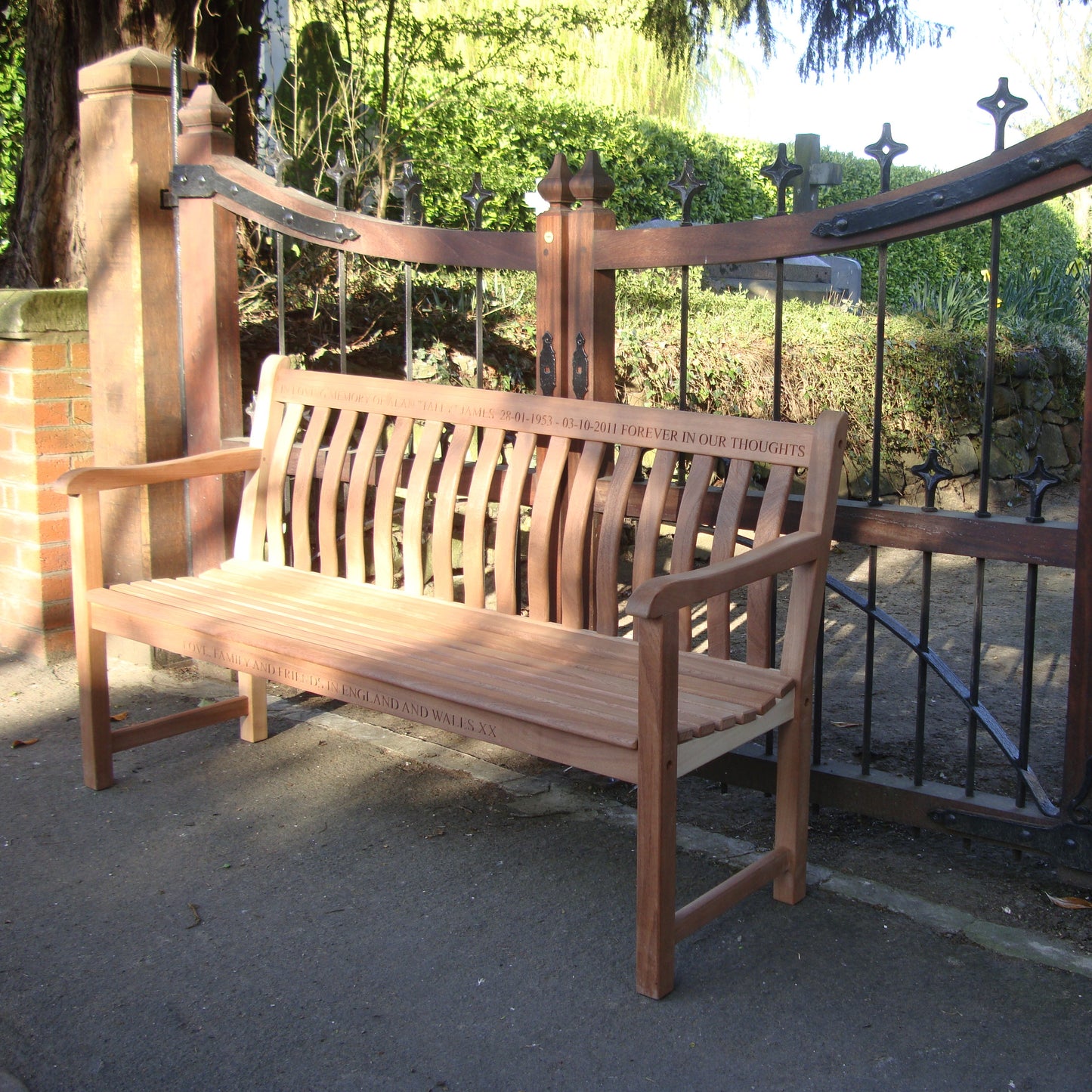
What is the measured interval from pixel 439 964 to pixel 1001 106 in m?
2.11

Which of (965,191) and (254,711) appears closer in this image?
(965,191)

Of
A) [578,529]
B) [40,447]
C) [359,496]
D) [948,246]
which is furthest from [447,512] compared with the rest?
[948,246]

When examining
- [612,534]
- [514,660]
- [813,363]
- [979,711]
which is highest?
[813,363]

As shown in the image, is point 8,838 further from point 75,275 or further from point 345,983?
point 75,275

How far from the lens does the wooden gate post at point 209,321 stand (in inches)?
157

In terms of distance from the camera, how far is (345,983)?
2408 mm

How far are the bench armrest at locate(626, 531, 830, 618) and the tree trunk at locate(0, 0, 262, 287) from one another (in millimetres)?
3833

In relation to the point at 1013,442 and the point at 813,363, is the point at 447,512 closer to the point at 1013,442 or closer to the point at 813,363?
the point at 813,363

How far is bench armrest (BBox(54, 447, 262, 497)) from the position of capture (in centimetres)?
322

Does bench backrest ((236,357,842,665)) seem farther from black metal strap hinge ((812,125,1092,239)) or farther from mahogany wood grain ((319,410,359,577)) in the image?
black metal strap hinge ((812,125,1092,239))

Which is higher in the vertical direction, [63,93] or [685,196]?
[63,93]

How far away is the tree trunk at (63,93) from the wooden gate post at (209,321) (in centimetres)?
135

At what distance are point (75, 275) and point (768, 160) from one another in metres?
10.3

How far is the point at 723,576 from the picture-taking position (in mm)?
2303
